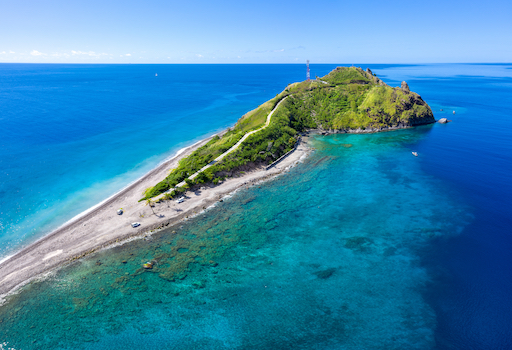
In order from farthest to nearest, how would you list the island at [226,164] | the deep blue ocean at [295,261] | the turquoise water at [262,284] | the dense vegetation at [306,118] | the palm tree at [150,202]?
the dense vegetation at [306,118]
the palm tree at [150,202]
the island at [226,164]
the deep blue ocean at [295,261]
the turquoise water at [262,284]

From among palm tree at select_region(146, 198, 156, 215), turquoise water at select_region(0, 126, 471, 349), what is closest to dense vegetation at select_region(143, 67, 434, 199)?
palm tree at select_region(146, 198, 156, 215)

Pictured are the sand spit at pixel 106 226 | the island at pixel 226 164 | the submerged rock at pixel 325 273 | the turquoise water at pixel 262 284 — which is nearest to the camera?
the turquoise water at pixel 262 284

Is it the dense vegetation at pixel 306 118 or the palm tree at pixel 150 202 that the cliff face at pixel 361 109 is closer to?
the dense vegetation at pixel 306 118

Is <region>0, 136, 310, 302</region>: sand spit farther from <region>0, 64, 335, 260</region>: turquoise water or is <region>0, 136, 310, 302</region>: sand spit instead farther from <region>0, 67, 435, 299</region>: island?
<region>0, 64, 335, 260</region>: turquoise water

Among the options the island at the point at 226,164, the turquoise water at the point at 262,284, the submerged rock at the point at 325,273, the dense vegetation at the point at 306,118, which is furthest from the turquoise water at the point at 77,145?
the submerged rock at the point at 325,273

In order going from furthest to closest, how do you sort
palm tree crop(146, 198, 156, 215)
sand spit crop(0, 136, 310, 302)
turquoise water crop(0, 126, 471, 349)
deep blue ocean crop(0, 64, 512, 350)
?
palm tree crop(146, 198, 156, 215) < sand spit crop(0, 136, 310, 302) < deep blue ocean crop(0, 64, 512, 350) < turquoise water crop(0, 126, 471, 349)

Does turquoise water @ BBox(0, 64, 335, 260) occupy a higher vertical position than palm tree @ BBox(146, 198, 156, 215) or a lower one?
higher

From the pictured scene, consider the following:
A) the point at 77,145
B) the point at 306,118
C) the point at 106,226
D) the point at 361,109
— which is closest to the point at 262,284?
the point at 106,226
